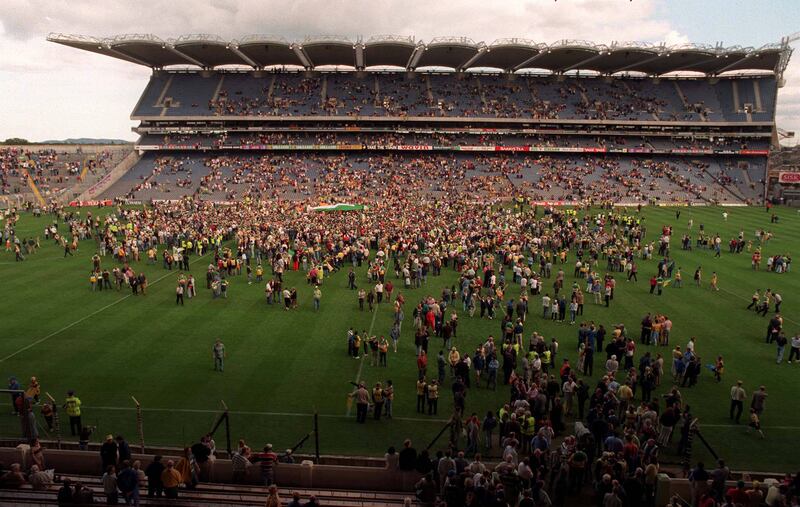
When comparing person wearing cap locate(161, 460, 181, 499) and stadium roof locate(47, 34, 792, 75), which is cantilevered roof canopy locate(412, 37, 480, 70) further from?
person wearing cap locate(161, 460, 181, 499)

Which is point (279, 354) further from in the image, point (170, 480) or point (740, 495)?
point (740, 495)

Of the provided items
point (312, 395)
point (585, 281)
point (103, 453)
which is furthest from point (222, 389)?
point (585, 281)

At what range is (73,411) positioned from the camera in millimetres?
11602

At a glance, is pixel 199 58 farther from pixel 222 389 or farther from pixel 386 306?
pixel 222 389

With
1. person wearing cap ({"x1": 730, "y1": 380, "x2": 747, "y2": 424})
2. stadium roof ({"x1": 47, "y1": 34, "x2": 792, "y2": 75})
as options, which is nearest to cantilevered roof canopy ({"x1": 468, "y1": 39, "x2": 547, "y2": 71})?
stadium roof ({"x1": 47, "y1": 34, "x2": 792, "y2": 75})

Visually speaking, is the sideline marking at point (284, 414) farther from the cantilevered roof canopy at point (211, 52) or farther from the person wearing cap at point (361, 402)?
the cantilevered roof canopy at point (211, 52)

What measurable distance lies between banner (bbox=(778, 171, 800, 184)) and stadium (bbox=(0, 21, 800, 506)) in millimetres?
241

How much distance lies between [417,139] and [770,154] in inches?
1772

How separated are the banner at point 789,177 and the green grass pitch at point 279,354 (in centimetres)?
3905

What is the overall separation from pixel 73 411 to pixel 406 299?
1312 cm

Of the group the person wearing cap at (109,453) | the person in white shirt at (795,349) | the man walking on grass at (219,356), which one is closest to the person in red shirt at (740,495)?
the person wearing cap at (109,453)

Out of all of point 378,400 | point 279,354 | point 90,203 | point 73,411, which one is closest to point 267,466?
point 378,400

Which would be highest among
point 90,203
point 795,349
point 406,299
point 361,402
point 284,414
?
point 90,203

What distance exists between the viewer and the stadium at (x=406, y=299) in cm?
953
